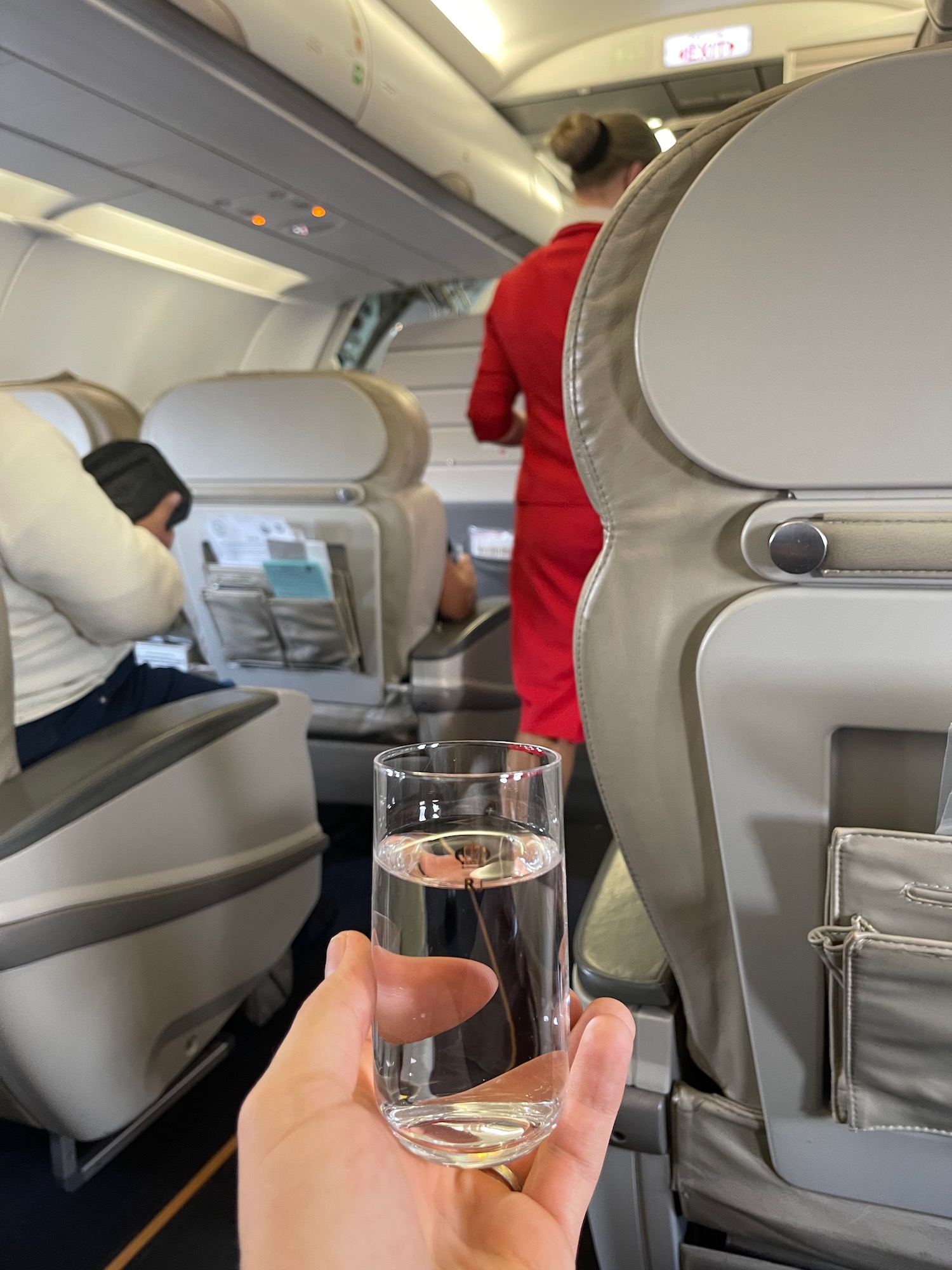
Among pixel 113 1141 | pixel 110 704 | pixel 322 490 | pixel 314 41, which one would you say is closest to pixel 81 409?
pixel 322 490

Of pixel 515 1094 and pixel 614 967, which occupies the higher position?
pixel 515 1094

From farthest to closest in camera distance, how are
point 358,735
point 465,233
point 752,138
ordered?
point 465,233
point 358,735
point 752,138

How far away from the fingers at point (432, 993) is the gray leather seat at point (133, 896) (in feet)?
3.06

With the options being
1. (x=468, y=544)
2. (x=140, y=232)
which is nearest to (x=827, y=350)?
(x=140, y=232)

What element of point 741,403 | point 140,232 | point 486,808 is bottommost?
point 486,808

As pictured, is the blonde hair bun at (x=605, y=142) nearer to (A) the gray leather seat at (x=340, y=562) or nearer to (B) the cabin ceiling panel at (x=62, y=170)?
(A) the gray leather seat at (x=340, y=562)

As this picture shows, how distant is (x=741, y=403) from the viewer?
73 centimetres

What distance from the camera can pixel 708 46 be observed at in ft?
12.0

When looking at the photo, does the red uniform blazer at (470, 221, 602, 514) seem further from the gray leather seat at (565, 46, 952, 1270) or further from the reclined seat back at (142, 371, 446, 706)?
the gray leather seat at (565, 46, 952, 1270)

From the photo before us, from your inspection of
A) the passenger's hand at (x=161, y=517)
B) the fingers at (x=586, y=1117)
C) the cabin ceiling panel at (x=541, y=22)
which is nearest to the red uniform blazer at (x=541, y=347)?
the passenger's hand at (x=161, y=517)

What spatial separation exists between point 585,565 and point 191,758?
3.65ft

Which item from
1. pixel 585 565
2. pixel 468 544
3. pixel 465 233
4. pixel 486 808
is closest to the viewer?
pixel 486 808

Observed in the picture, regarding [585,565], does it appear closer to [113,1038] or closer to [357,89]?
[113,1038]

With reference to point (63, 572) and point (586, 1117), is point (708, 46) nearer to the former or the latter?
point (63, 572)
